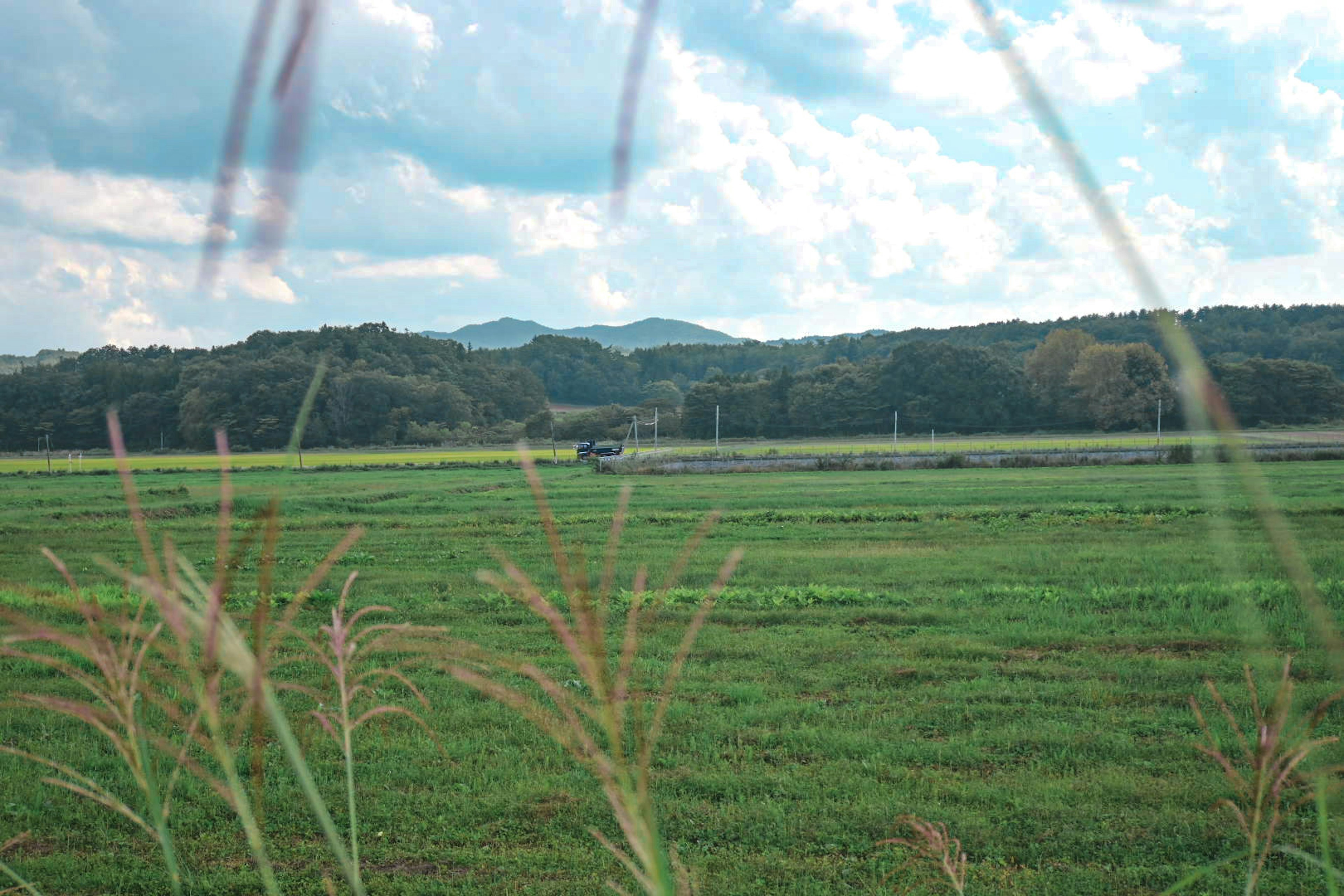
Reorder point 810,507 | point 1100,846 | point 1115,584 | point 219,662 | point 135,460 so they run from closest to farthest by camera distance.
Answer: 1. point 219,662
2. point 1100,846
3. point 1115,584
4. point 810,507
5. point 135,460

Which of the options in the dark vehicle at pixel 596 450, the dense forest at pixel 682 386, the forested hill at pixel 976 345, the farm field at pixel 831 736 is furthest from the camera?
the dark vehicle at pixel 596 450

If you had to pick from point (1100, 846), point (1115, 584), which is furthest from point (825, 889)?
point (1115, 584)

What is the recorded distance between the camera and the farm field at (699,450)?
4881 centimetres

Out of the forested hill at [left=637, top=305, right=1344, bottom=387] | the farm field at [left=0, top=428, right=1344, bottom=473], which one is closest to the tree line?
the forested hill at [left=637, top=305, right=1344, bottom=387]

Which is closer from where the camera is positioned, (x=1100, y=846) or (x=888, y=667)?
(x=1100, y=846)

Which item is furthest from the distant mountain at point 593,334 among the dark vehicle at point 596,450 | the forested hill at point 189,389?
the dark vehicle at point 596,450

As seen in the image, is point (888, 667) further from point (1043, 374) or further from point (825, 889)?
point (1043, 374)

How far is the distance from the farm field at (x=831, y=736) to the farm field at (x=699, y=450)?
32281 mm

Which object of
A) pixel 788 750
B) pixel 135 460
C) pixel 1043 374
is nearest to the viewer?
pixel 788 750

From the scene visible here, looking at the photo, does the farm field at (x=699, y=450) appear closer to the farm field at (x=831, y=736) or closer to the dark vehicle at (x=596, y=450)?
the dark vehicle at (x=596, y=450)

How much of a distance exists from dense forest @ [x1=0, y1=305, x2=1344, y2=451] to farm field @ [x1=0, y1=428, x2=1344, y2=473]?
57.2 inches

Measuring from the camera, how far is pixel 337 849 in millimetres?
834

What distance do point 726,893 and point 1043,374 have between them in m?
66.4

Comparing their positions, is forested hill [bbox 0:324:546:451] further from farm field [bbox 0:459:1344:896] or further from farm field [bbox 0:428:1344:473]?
farm field [bbox 0:428:1344:473]
